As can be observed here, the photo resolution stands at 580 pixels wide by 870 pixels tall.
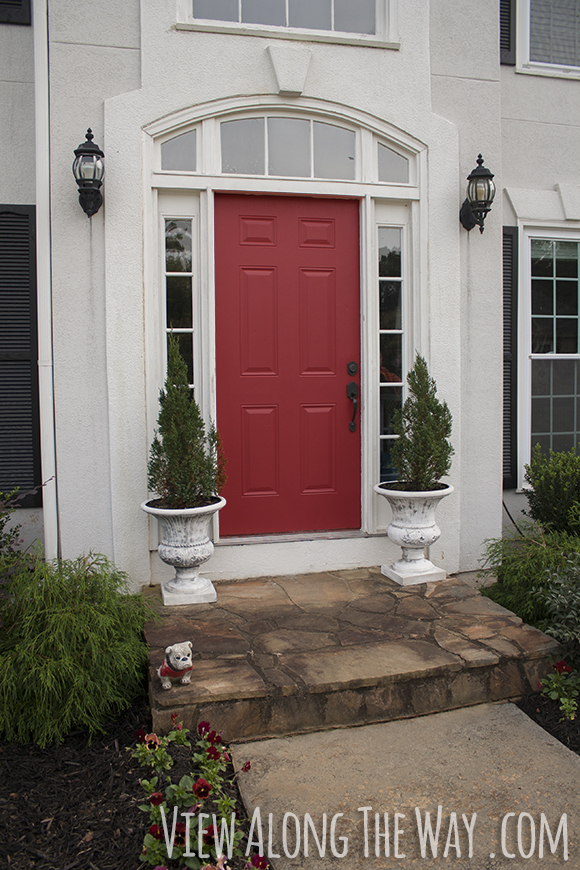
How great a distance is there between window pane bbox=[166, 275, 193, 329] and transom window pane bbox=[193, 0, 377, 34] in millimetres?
1695

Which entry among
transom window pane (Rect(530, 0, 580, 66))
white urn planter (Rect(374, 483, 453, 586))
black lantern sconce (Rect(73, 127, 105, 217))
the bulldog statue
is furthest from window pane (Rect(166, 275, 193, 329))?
transom window pane (Rect(530, 0, 580, 66))

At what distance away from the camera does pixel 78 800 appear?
94.9 inches

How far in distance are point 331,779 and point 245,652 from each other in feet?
2.67

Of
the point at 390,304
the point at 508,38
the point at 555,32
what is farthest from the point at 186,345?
the point at 555,32

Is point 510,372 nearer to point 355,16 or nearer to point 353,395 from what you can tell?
point 353,395

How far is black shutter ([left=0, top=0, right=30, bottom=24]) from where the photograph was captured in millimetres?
4324

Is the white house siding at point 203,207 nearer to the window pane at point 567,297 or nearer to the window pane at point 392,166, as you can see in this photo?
the window pane at point 392,166

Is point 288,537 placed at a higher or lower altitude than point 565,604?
higher

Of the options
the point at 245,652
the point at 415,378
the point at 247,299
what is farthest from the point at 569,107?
the point at 245,652

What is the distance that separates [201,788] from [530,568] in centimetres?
236

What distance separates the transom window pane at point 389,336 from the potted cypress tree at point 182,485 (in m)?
1.27

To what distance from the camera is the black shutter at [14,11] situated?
4324 mm

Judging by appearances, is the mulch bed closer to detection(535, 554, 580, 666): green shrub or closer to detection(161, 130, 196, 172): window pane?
detection(535, 554, 580, 666): green shrub

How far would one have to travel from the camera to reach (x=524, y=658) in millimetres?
3184
